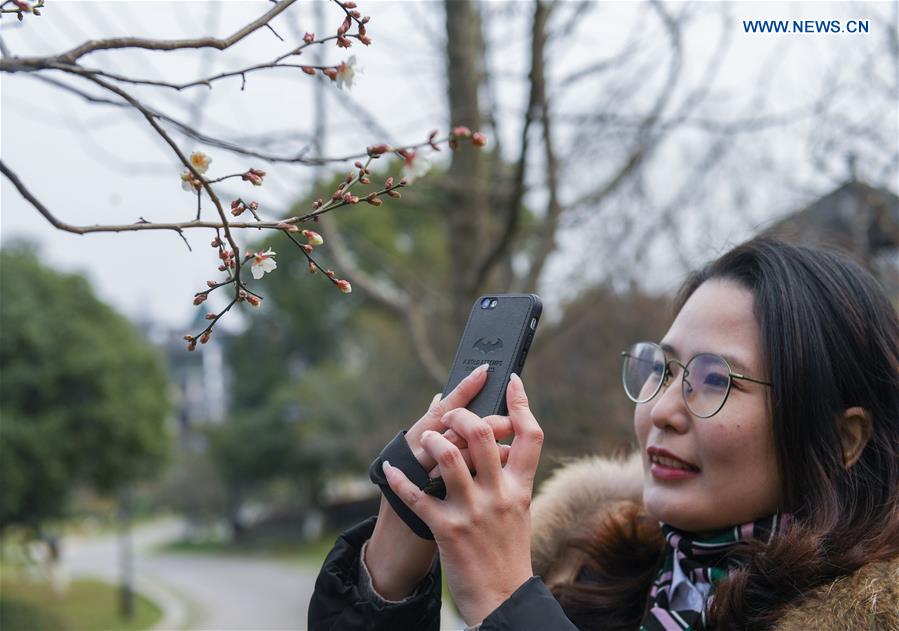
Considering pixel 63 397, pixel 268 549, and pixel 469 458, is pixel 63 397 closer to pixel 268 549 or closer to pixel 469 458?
pixel 469 458

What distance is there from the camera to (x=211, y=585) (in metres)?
16.7

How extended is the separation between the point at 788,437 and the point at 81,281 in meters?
12.2

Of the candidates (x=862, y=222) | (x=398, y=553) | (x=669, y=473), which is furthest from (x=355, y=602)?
(x=862, y=222)

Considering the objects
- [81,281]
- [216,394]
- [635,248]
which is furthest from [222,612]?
[216,394]

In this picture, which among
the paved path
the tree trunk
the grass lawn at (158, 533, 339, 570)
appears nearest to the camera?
the tree trunk

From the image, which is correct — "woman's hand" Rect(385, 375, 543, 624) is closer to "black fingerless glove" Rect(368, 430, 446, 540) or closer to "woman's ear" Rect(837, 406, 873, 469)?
"black fingerless glove" Rect(368, 430, 446, 540)

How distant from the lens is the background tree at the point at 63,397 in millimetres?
10414

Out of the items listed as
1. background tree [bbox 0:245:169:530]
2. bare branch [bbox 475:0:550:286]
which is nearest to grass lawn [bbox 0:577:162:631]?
background tree [bbox 0:245:169:530]

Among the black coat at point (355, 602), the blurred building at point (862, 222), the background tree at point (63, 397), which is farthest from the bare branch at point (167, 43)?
the background tree at point (63, 397)

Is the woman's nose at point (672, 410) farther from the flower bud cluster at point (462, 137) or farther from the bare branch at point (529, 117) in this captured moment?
the bare branch at point (529, 117)

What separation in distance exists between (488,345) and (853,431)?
0.58 meters

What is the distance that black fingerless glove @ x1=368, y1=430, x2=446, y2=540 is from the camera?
103cm

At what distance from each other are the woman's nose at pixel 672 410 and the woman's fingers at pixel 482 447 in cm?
42

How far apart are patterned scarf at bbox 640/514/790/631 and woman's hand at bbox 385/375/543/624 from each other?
1.30ft
